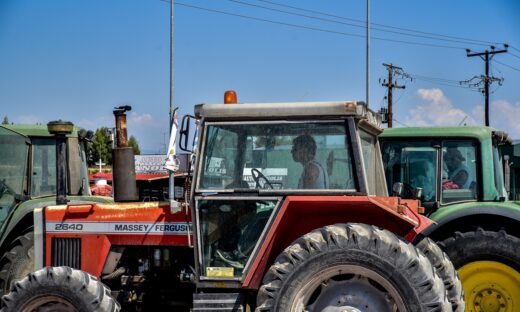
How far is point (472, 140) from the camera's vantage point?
27.9 ft

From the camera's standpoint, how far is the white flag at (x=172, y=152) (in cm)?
550

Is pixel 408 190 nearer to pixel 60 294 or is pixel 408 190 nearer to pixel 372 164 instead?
pixel 372 164

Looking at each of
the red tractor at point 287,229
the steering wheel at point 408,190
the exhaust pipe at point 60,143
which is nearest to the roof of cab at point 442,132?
the steering wheel at point 408,190

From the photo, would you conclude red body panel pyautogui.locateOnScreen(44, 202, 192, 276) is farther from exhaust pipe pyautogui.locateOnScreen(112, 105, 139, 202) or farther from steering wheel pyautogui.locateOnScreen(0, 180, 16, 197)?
steering wheel pyautogui.locateOnScreen(0, 180, 16, 197)

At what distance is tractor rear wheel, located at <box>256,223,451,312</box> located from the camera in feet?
16.3

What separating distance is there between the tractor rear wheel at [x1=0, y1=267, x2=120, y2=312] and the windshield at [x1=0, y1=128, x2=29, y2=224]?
3695 mm

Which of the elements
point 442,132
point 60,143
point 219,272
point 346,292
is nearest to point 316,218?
point 346,292

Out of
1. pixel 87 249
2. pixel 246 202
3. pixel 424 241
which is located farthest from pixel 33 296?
pixel 424 241

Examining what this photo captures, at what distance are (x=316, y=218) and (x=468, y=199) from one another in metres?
3.52

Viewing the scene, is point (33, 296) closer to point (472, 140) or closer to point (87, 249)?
point (87, 249)

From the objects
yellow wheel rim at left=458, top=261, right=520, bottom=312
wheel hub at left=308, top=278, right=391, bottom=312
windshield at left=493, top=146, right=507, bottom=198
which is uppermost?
windshield at left=493, top=146, right=507, bottom=198

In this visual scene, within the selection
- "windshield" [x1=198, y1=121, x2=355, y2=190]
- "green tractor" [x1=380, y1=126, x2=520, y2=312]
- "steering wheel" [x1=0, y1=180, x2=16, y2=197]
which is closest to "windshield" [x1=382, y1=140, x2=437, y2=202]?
"green tractor" [x1=380, y1=126, x2=520, y2=312]

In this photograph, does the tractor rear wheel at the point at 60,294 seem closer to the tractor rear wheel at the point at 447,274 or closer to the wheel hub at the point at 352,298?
the wheel hub at the point at 352,298

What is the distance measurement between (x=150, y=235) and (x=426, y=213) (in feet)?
12.6
